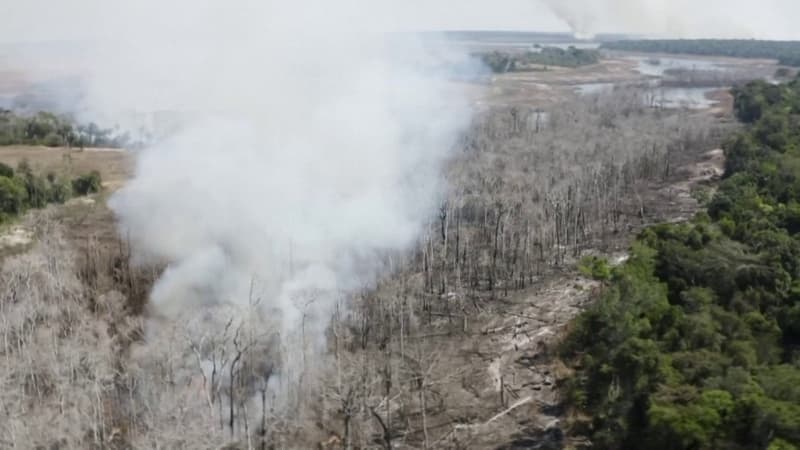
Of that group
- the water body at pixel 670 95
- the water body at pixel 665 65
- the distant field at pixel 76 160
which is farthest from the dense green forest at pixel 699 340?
the water body at pixel 665 65

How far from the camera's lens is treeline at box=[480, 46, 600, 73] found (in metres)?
118

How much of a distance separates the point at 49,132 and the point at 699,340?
2388 inches

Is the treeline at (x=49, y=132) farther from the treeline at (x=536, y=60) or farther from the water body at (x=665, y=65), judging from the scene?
the water body at (x=665, y=65)

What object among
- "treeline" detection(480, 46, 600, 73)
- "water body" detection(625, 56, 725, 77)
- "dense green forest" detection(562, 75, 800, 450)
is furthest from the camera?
"water body" detection(625, 56, 725, 77)

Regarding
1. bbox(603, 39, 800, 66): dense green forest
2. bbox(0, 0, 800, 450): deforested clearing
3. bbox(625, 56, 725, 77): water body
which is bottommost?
bbox(0, 0, 800, 450): deforested clearing

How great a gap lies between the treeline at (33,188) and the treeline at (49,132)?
10.8 m

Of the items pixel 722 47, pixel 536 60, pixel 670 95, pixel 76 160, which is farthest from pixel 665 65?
pixel 76 160

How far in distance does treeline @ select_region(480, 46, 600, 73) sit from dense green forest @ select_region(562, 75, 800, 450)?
273 ft

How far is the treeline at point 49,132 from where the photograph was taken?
220 ft

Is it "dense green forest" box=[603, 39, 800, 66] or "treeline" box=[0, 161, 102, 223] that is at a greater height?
"dense green forest" box=[603, 39, 800, 66]

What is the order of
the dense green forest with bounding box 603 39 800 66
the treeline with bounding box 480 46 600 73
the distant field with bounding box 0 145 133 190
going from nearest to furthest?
1. the distant field with bounding box 0 145 133 190
2. the treeline with bounding box 480 46 600 73
3. the dense green forest with bounding box 603 39 800 66

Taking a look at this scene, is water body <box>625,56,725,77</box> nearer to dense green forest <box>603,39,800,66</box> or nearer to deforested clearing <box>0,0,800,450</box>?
dense green forest <box>603,39,800,66</box>

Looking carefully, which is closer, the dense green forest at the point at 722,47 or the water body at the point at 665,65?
the water body at the point at 665,65

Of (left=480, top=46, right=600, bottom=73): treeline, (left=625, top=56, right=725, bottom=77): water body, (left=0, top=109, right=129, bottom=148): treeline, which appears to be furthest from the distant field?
(left=625, top=56, right=725, bottom=77): water body
